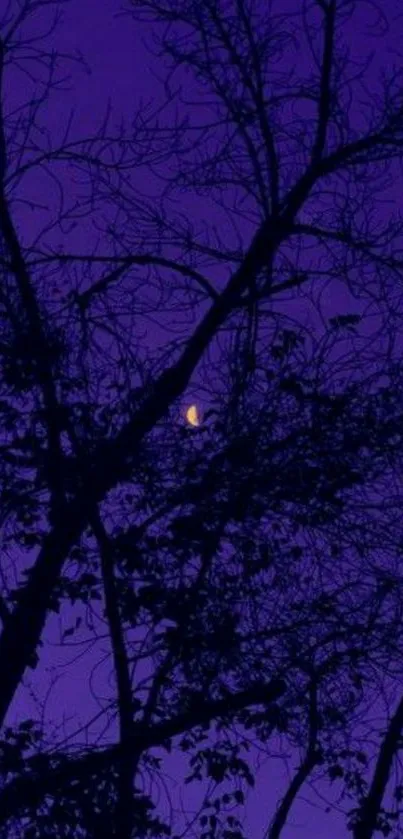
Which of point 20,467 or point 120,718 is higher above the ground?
point 20,467

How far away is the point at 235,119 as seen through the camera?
9.68 metres

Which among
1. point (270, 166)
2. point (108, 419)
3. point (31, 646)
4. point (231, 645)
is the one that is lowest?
point (31, 646)

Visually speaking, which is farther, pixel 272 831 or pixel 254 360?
pixel 272 831

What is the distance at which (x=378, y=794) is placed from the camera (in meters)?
13.4

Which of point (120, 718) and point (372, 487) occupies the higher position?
point (372, 487)

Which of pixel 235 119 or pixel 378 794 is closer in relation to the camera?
pixel 235 119

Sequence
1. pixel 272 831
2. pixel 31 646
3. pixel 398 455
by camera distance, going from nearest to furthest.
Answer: pixel 31 646 < pixel 398 455 < pixel 272 831

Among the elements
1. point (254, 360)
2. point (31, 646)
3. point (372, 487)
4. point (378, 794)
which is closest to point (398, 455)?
point (372, 487)

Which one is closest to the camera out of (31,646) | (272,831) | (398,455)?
(31,646)

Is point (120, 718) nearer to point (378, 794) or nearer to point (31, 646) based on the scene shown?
point (31, 646)

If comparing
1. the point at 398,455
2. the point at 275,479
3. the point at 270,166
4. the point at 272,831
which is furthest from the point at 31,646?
the point at 272,831

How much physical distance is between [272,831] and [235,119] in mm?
6415

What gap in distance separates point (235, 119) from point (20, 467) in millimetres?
2491

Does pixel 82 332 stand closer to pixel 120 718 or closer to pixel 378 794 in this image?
pixel 120 718
